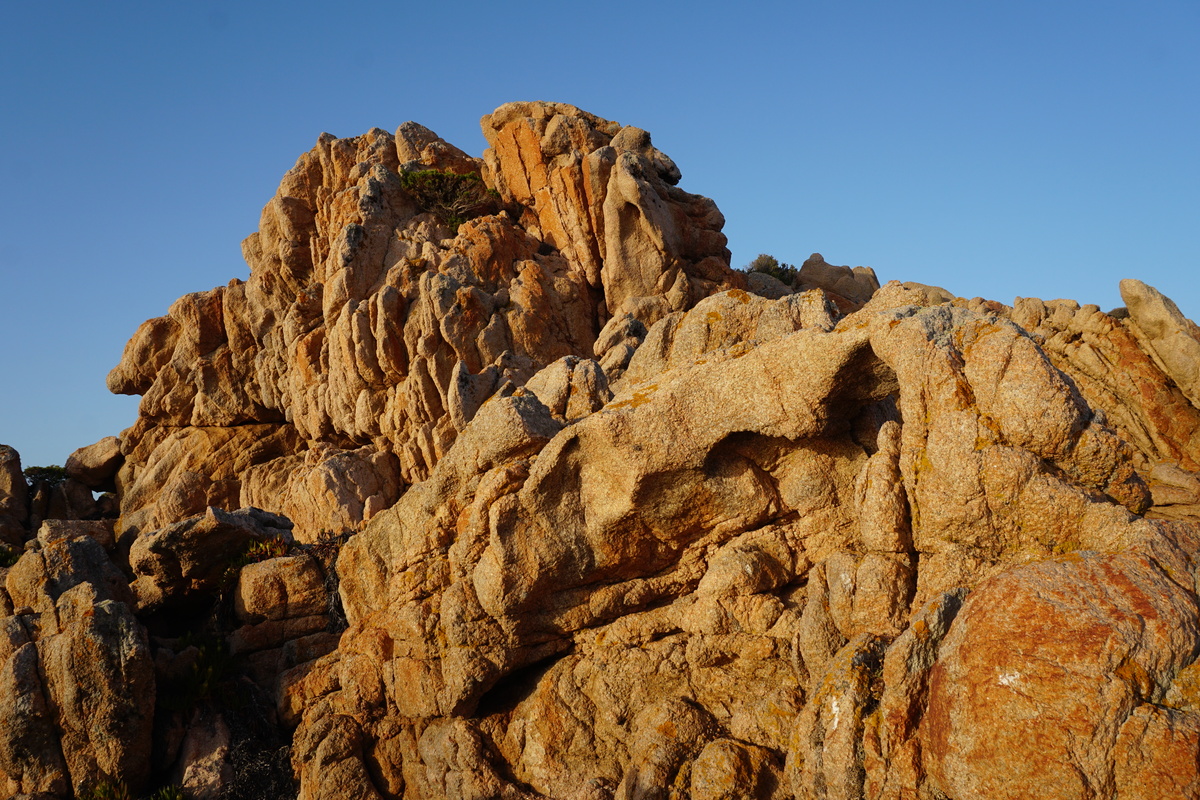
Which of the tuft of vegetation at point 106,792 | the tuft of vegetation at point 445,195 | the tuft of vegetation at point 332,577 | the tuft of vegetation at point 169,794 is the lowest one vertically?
the tuft of vegetation at point 169,794

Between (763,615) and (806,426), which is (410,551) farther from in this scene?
(806,426)

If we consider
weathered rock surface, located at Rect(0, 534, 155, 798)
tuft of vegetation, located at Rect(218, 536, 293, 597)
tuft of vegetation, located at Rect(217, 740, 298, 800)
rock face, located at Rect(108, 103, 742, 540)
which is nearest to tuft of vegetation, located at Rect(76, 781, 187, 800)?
weathered rock surface, located at Rect(0, 534, 155, 798)

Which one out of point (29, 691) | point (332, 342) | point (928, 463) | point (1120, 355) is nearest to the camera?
point (928, 463)

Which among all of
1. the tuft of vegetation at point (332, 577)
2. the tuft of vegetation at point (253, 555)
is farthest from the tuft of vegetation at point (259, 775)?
the tuft of vegetation at point (253, 555)

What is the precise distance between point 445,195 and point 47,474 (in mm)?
24177

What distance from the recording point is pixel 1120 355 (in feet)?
84.2

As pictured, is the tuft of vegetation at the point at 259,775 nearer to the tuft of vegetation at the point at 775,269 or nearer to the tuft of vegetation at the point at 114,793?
the tuft of vegetation at the point at 114,793

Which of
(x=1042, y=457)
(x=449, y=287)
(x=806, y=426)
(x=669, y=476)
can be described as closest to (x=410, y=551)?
(x=669, y=476)

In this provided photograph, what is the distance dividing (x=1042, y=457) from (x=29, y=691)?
699 inches

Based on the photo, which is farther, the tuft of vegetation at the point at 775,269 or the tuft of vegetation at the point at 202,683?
the tuft of vegetation at the point at 775,269

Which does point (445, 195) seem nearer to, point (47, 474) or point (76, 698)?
point (47, 474)

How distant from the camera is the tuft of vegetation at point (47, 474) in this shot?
45.2 metres

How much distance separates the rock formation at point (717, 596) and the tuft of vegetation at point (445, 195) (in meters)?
15.0

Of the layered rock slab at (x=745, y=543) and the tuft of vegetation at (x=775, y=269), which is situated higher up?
the tuft of vegetation at (x=775, y=269)
